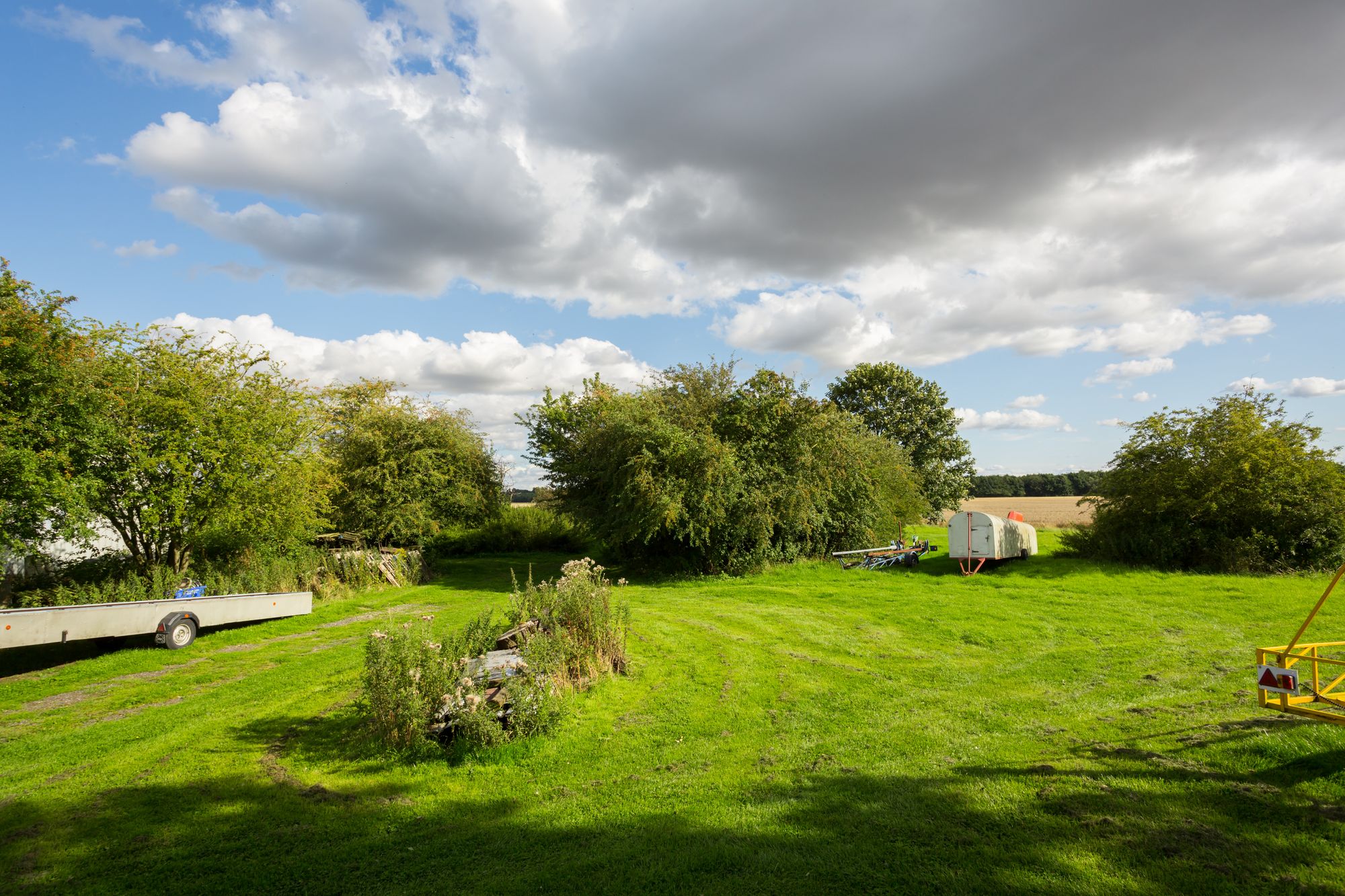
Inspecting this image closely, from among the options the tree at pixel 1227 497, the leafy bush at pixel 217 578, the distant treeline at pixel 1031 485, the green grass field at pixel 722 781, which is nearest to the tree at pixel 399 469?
the leafy bush at pixel 217 578

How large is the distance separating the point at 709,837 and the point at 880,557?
60.4ft

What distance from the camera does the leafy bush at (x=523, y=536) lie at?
30.1 m

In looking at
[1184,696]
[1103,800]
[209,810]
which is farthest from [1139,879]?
[209,810]

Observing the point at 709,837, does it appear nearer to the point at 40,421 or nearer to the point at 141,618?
the point at 141,618

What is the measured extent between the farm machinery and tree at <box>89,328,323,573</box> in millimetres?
16466

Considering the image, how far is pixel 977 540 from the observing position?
64.7 feet

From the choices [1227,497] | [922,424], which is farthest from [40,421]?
[922,424]

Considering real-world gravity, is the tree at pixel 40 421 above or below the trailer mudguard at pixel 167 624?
above

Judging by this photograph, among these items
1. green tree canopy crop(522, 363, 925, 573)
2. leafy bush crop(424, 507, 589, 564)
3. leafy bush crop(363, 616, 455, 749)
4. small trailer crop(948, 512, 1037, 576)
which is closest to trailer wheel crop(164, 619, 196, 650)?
leafy bush crop(363, 616, 455, 749)

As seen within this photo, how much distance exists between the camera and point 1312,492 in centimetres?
1748

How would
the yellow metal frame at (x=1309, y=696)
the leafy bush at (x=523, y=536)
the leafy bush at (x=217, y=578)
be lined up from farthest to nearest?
the leafy bush at (x=523, y=536) → the leafy bush at (x=217, y=578) → the yellow metal frame at (x=1309, y=696)

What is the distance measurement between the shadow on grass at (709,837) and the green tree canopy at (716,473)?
42.9 feet

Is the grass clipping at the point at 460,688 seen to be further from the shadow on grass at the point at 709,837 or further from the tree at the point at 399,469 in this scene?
the tree at the point at 399,469

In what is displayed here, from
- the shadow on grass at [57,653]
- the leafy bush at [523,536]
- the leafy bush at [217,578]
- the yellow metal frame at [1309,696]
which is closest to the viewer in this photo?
the yellow metal frame at [1309,696]
